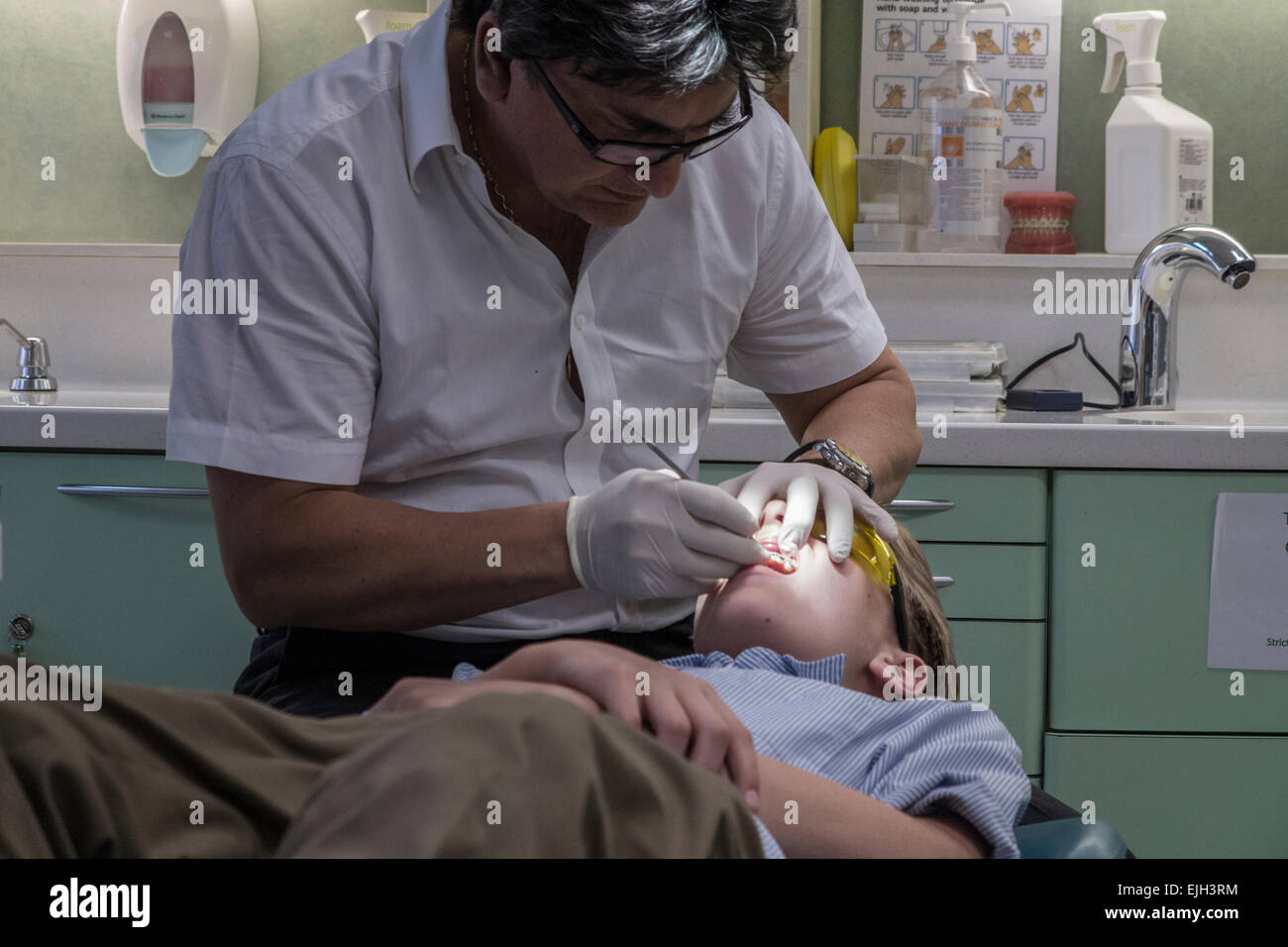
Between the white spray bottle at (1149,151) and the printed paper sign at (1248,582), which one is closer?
the printed paper sign at (1248,582)

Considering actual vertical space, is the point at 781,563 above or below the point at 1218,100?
below

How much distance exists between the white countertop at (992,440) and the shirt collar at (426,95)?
67cm

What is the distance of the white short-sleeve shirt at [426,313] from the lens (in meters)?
1.16

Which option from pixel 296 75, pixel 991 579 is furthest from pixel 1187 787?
pixel 296 75

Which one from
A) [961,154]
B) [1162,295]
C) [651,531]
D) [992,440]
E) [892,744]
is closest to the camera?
[892,744]

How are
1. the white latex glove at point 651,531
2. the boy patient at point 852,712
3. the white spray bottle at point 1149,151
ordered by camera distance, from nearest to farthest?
the boy patient at point 852,712, the white latex glove at point 651,531, the white spray bottle at point 1149,151

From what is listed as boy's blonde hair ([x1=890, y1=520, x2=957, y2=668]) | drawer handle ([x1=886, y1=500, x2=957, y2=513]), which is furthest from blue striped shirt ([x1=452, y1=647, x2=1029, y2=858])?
drawer handle ([x1=886, y1=500, x2=957, y2=513])

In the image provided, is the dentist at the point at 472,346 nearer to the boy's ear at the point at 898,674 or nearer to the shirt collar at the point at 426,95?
the shirt collar at the point at 426,95

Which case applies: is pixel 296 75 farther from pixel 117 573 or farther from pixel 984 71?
pixel 984 71

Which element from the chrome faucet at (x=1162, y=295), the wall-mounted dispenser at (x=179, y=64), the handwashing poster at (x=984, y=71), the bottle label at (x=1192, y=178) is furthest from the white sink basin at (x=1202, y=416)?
the wall-mounted dispenser at (x=179, y=64)

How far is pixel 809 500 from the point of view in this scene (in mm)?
1207

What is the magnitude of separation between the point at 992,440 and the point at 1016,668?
311 mm

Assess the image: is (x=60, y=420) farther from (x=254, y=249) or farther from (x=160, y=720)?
(x=160, y=720)
